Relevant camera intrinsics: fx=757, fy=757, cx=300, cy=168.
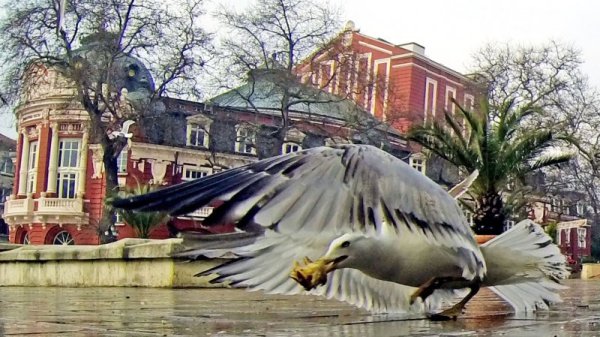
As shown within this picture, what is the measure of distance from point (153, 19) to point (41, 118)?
45.0 feet

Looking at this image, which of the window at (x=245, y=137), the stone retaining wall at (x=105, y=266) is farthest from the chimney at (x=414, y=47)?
the stone retaining wall at (x=105, y=266)

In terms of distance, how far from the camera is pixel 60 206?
3988 centimetres

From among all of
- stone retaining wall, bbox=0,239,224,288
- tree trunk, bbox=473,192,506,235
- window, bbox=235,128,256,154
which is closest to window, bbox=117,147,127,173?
window, bbox=235,128,256,154

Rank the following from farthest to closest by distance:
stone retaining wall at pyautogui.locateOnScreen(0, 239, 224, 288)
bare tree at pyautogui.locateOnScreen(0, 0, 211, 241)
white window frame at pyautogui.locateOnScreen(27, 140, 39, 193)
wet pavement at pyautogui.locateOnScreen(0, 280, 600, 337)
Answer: white window frame at pyautogui.locateOnScreen(27, 140, 39, 193) → bare tree at pyautogui.locateOnScreen(0, 0, 211, 241) → stone retaining wall at pyautogui.locateOnScreen(0, 239, 224, 288) → wet pavement at pyautogui.locateOnScreen(0, 280, 600, 337)

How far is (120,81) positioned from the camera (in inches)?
1247

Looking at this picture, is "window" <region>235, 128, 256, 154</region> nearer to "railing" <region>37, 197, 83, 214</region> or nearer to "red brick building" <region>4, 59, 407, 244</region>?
"red brick building" <region>4, 59, 407, 244</region>

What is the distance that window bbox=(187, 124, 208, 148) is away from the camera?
1569 inches

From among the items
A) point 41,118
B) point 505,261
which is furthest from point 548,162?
point 41,118

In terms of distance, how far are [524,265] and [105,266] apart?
8.84 m

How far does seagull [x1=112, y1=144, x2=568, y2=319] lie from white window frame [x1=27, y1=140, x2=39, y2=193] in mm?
40398

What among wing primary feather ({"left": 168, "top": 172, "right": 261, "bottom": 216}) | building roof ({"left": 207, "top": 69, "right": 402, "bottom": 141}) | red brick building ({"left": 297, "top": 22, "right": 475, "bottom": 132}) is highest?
red brick building ({"left": 297, "top": 22, "right": 475, "bottom": 132})

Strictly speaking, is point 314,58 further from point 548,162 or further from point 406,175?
point 406,175

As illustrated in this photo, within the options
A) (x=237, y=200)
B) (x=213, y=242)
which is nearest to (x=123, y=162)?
(x=213, y=242)

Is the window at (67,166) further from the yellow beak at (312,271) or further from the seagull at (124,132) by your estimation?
the yellow beak at (312,271)
